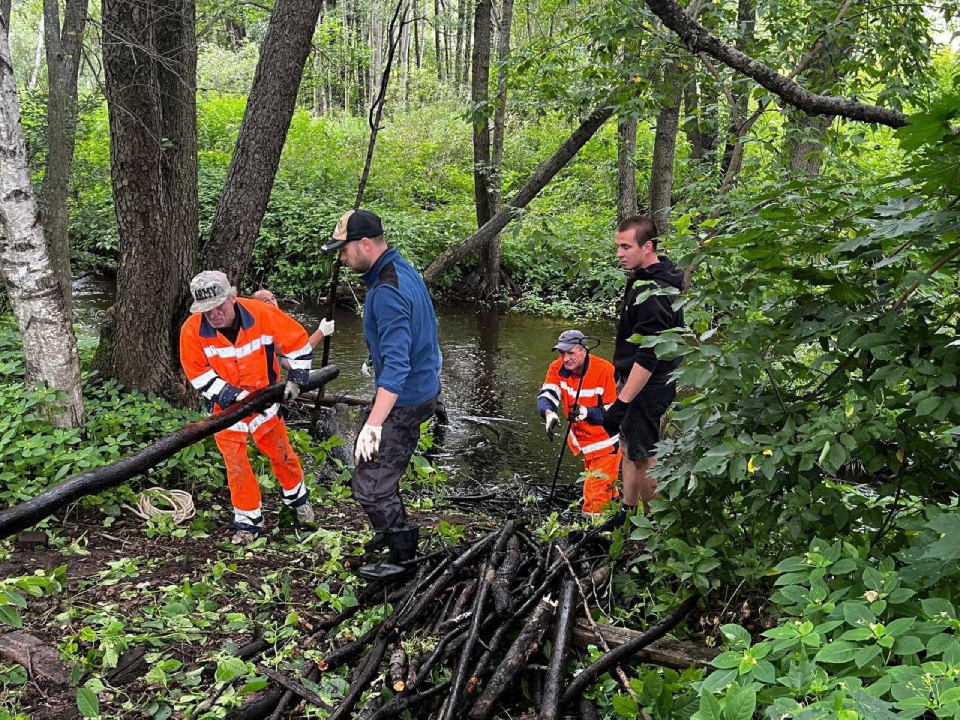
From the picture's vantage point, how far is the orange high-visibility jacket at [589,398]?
555cm

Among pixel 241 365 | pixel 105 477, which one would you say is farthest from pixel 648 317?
pixel 105 477

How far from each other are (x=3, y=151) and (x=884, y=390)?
4.91 metres

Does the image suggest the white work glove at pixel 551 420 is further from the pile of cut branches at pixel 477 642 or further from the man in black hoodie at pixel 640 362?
the pile of cut branches at pixel 477 642

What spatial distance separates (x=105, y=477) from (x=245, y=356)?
1.42 m

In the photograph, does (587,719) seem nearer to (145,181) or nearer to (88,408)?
(88,408)

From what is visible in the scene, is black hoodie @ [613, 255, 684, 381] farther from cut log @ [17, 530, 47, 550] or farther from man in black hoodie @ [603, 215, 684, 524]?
cut log @ [17, 530, 47, 550]

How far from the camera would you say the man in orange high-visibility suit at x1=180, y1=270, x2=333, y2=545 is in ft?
14.8

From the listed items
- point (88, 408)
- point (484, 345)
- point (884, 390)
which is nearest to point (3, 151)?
point (88, 408)

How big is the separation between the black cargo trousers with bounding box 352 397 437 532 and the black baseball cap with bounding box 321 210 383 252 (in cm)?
96

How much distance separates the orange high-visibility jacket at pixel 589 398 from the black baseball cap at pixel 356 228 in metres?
2.23

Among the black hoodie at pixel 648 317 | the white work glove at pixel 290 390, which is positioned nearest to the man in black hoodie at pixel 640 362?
the black hoodie at pixel 648 317

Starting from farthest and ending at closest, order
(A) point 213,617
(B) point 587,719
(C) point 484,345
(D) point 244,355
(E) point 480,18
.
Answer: (E) point 480,18, (C) point 484,345, (D) point 244,355, (A) point 213,617, (B) point 587,719

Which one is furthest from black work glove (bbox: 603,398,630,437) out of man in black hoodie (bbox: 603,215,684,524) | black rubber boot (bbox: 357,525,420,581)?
black rubber boot (bbox: 357,525,420,581)

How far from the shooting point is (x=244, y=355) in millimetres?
4652
